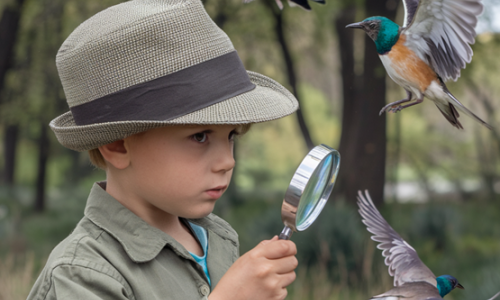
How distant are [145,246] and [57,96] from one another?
680 cm

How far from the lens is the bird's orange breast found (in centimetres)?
101

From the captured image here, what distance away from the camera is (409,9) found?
1.04m

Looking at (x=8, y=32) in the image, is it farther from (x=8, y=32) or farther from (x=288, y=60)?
(x=288, y=60)

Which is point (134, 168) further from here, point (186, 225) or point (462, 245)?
point (462, 245)

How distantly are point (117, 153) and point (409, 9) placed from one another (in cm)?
78

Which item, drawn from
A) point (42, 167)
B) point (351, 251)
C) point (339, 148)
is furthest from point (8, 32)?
point (351, 251)

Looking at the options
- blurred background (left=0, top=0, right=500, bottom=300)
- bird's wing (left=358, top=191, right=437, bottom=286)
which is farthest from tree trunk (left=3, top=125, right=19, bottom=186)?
bird's wing (left=358, top=191, right=437, bottom=286)

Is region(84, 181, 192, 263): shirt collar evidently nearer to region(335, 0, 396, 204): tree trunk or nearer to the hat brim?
the hat brim

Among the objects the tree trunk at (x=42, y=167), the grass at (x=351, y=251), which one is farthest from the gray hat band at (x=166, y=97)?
the tree trunk at (x=42, y=167)

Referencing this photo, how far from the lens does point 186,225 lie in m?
1.54

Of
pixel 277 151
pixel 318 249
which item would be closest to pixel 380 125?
pixel 318 249

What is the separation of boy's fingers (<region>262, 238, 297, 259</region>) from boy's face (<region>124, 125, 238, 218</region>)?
0.19 m

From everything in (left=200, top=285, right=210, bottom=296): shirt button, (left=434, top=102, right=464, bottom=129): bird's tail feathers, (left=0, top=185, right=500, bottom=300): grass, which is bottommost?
(left=0, top=185, right=500, bottom=300): grass

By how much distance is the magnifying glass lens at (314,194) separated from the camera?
1.06 metres
